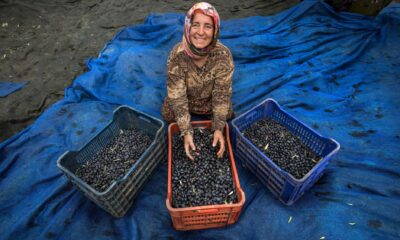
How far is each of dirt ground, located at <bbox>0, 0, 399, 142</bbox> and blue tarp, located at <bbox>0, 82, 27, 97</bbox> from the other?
9cm

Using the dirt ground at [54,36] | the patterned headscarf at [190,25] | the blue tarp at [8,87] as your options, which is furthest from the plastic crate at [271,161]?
the blue tarp at [8,87]

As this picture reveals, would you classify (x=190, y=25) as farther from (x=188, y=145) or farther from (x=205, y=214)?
(x=205, y=214)

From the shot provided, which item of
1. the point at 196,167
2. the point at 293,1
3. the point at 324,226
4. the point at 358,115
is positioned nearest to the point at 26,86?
the point at 196,167

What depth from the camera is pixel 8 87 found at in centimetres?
377

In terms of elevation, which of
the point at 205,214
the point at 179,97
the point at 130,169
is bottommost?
the point at 205,214

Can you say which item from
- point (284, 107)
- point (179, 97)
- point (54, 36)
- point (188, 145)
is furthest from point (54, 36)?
point (284, 107)

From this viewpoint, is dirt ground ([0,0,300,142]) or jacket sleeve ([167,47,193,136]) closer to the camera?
jacket sleeve ([167,47,193,136])

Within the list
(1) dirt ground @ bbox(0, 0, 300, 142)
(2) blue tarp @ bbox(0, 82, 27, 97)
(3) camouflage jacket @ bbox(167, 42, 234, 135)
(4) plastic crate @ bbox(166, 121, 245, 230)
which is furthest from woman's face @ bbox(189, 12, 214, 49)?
(2) blue tarp @ bbox(0, 82, 27, 97)

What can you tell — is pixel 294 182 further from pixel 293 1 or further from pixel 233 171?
pixel 293 1

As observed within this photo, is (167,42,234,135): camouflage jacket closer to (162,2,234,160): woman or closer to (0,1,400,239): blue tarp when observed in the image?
(162,2,234,160): woman

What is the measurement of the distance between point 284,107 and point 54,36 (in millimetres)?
4996

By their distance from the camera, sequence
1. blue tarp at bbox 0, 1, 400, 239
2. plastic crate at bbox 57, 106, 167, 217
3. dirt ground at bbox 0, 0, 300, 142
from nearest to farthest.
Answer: plastic crate at bbox 57, 106, 167, 217
blue tarp at bbox 0, 1, 400, 239
dirt ground at bbox 0, 0, 300, 142

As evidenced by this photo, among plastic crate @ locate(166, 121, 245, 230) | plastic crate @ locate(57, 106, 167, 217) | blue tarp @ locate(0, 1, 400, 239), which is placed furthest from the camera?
blue tarp @ locate(0, 1, 400, 239)

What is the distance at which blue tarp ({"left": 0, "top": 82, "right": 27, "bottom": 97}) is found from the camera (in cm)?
367
